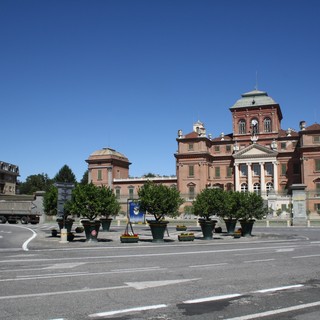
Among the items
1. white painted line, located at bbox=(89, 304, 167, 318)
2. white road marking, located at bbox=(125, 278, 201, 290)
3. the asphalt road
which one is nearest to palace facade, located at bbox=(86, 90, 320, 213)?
the asphalt road

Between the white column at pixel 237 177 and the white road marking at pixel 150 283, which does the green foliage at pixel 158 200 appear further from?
the white column at pixel 237 177

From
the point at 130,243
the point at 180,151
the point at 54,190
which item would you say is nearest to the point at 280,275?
the point at 130,243

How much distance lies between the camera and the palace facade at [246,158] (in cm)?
7250

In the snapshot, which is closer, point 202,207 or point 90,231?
point 90,231

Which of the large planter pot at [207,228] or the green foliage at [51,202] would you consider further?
the green foliage at [51,202]

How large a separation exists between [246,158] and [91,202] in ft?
182

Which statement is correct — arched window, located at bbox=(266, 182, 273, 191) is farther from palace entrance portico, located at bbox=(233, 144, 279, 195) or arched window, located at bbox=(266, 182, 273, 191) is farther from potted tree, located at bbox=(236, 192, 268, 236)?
potted tree, located at bbox=(236, 192, 268, 236)

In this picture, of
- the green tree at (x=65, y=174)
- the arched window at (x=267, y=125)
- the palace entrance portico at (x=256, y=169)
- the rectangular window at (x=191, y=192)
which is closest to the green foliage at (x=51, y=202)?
the rectangular window at (x=191, y=192)

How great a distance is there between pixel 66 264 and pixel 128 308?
21.9ft

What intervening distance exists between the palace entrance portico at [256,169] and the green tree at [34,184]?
66.4 m

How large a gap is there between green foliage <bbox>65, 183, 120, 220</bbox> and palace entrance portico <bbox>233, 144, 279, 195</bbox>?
53219mm

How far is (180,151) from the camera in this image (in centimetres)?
8025

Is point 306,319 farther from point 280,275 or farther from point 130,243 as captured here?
point 130,243

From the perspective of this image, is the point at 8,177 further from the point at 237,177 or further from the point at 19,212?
the point at 237,177
